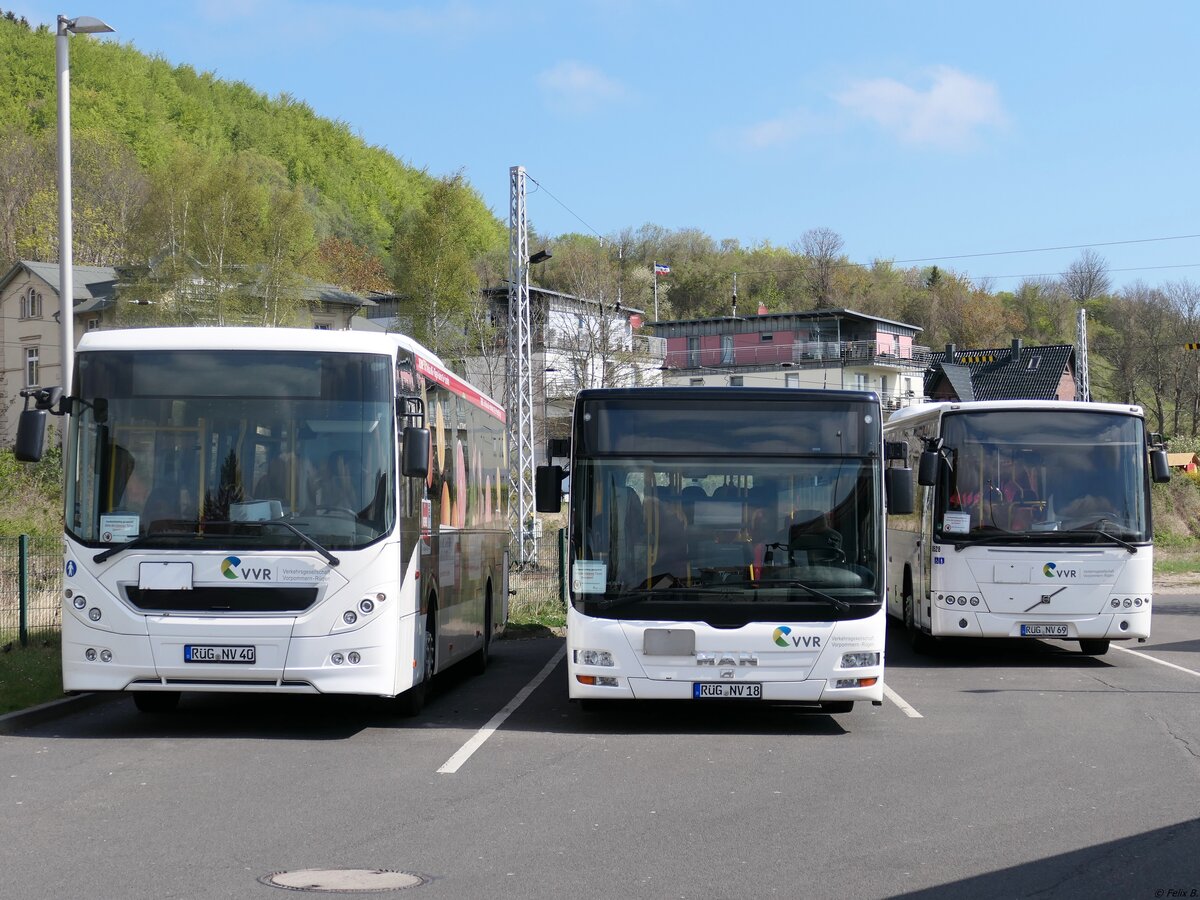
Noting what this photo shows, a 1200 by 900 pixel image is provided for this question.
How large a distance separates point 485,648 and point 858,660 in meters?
6.61

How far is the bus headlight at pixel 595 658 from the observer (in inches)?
449

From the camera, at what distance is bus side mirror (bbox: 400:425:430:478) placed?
1088cm

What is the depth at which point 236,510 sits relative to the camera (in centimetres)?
1088

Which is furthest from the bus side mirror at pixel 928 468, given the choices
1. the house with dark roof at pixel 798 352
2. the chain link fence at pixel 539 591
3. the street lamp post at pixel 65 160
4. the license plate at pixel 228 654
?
the house with dark roof at pixel 798 352

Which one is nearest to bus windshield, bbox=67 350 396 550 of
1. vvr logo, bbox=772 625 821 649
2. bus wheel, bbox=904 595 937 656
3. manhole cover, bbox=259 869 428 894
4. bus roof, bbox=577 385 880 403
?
bus roof, bbox=577 385 880 403

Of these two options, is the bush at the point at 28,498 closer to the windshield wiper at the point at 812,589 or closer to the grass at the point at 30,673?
the grass at the point at 30,673

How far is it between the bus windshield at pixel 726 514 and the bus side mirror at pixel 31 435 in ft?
13.6

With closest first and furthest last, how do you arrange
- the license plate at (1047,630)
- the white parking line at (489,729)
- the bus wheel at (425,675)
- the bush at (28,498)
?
the white parking line at (489,729)
the bus wheel at (425,675)
the license plate at (1047,630)
the bush at (28,498)

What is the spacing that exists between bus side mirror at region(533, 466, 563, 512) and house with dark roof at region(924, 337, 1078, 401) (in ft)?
247

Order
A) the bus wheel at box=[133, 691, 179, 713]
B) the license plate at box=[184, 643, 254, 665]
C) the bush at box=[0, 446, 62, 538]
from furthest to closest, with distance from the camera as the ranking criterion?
the bush at box=[0, 446, 62, 538]
the bus wheel at box=[133, 691, 179, 713]
the license plate at box=[184, 643, 254, 665]

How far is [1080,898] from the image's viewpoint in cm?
636

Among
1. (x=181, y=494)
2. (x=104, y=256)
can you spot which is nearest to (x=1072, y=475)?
(x=181, y=494)

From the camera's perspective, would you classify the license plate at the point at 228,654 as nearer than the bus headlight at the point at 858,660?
Yes

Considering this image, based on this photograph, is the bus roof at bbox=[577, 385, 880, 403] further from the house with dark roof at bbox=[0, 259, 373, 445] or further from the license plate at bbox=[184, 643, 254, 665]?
the house with dark roof at bbox=[0, 259, 373, 445]
